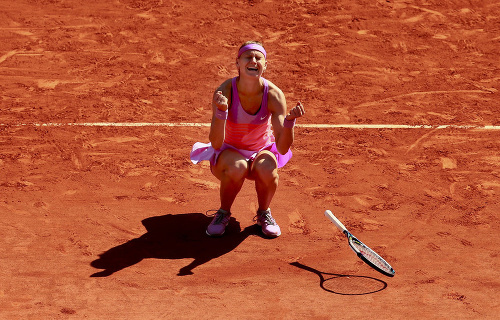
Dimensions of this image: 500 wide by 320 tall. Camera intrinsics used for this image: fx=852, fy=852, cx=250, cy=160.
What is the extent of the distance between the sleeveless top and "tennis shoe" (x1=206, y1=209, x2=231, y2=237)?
0.66 meters

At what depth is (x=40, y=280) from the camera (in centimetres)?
729

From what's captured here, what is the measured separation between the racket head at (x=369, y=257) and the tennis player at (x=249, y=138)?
91 cm

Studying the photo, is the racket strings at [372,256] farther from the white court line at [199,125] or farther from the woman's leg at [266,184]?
the white court line at [199,125]

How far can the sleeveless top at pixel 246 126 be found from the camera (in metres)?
8.08

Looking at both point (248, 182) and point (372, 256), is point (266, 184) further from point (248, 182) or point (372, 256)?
point (248, 182)

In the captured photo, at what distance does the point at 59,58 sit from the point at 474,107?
568 cm

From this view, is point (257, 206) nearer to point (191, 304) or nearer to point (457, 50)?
point (191, 304)

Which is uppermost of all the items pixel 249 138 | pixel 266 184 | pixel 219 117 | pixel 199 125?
pixel 219 117

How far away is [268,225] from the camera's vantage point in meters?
8.20

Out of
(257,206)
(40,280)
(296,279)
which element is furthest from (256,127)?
(40,280)

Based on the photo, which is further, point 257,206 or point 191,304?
point 257,206

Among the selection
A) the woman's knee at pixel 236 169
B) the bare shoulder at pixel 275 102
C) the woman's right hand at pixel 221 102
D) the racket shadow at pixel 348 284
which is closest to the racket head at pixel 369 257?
the racket shadow at pixel 348 284

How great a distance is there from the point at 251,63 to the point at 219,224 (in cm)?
156

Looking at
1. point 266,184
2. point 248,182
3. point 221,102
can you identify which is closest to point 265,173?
point 266,184
